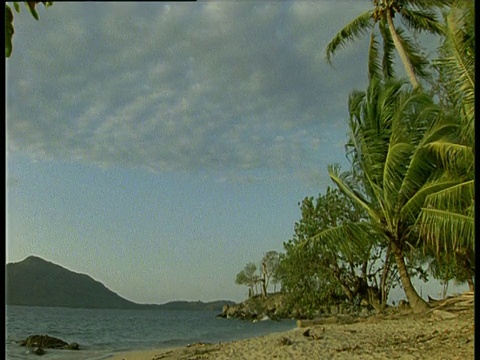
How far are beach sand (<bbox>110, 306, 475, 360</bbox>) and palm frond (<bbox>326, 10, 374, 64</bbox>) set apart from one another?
18.6 ft

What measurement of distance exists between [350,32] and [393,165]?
382 centimetres

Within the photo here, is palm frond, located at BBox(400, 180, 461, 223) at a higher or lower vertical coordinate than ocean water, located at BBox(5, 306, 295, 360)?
higher

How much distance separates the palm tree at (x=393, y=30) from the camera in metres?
10.2

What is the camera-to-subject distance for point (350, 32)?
11125mm

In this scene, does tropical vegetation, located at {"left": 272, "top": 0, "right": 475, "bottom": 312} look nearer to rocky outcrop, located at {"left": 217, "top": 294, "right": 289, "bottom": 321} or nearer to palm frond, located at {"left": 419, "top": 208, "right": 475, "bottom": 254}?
palm frond, located at {"left": 419, "top": 208, "right": 475, "bottom": 254}

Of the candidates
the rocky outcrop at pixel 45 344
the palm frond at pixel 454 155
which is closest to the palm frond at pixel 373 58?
the palm frond at pixel 454 155

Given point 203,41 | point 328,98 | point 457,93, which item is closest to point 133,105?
point 203,41

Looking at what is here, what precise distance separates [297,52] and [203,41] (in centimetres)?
269

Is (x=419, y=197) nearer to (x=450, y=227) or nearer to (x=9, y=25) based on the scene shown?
(x=450, y=227)

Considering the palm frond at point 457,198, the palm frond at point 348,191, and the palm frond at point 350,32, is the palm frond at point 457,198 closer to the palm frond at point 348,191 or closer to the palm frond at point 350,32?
the palm frond at point 348,191

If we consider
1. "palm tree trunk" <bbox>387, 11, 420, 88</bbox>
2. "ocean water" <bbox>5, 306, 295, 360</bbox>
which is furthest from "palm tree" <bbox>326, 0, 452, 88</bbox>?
"ocean water" <bbox>5, 306, 295, 360</bbox>

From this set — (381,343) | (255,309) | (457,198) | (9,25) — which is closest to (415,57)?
(457,198)

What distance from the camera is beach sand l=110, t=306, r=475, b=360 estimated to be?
5.30 m

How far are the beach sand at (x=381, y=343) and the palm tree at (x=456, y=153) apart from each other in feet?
3.31
